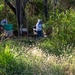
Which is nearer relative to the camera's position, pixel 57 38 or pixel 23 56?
pixel 23 56

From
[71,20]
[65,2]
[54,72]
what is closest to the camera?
[54,72]

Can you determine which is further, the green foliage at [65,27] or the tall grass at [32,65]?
the green foliage at [65,27]

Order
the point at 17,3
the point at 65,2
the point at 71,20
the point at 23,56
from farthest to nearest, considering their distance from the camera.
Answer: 1. the point at 65,2
2. the point at 17,3
3. the point at 71,20
4. the point at 23,56

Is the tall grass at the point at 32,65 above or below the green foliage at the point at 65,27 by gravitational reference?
below

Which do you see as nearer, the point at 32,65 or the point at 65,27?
the point at 32,65

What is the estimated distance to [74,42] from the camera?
9758 millimetres

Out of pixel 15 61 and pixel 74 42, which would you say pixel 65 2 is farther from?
pixel 15 61

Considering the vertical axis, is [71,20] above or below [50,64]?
above

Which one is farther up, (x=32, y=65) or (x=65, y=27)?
(x=65, y=27)

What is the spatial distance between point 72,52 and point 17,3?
748cm

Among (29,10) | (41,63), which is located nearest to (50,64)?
(41,63)

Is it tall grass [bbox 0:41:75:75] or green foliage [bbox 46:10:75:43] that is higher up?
green foliage [bbox 46:10:75:43]

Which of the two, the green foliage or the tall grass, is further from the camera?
the green foliage

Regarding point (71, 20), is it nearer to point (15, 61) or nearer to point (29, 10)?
point (15, 61)
